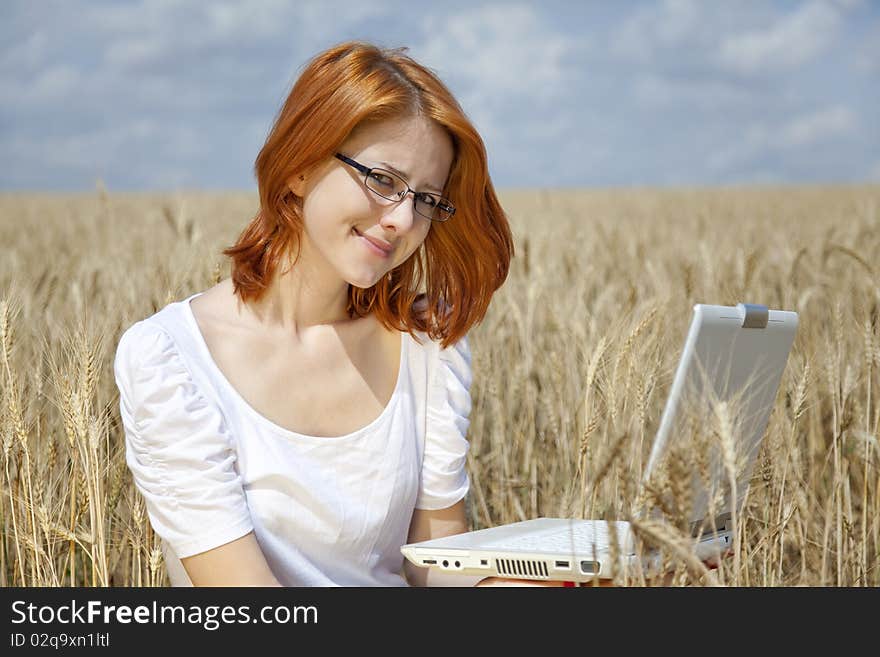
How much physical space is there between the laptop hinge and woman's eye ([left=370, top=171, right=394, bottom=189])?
0.52m

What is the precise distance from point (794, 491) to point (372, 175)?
86 cm

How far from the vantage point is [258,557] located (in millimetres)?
1321

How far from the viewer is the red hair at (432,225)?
1407 millimetres

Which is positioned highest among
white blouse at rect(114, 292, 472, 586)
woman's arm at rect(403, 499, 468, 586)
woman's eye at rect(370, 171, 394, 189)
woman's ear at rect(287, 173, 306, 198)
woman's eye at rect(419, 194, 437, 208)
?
woman's ear at rect(287, 173, 306, 198)

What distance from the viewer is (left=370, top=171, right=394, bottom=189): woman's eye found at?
1.40 metres

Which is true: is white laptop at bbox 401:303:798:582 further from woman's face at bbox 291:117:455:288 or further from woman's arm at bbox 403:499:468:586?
woman's face at bbox 291:117:455:288

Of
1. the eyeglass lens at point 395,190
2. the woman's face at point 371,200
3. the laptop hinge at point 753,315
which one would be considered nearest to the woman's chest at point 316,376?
the woman's face at point 371,200

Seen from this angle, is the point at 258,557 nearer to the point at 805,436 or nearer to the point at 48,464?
the point at 48,464

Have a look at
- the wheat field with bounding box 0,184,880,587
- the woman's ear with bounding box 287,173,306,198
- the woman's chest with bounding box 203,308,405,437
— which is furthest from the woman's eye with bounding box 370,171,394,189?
the wheat field with bounding box 0,184,880,587

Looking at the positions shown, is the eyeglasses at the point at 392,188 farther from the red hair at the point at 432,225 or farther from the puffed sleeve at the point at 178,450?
the puffed sleeve at the point at 178,450

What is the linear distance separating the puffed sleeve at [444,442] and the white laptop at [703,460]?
0.57ft

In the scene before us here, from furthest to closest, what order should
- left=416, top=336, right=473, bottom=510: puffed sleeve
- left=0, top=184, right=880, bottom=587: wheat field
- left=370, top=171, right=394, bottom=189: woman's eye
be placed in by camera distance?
left=416, top=336, right=473, bottom=510: puffed sleeve → left=0, top=184, right=880, bottom=587: wheat field → left=370, top=171, right=394, bottom=189: woman's eye

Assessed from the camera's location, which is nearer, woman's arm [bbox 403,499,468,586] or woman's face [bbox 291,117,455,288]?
woman's face [bbox 291,117,455,288]
